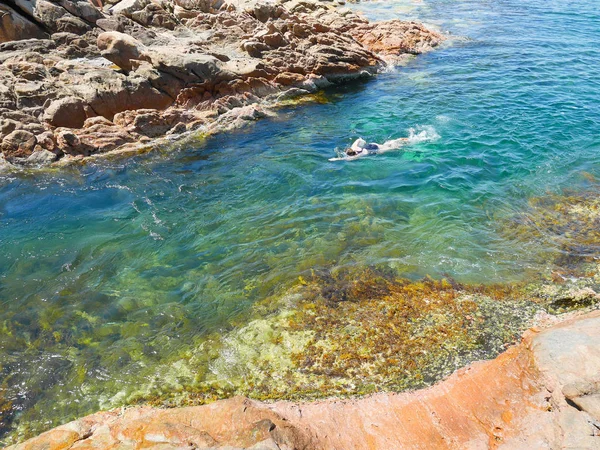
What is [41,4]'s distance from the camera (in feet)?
95.0

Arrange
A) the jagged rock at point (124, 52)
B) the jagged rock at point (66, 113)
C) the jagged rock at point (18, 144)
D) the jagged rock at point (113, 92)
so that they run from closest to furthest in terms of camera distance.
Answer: the jagged rock at point (18, 144)
the jagged rock at point (66, 113)
the jagged rock at point (113, 92)
the jagged rock at point (124, 52)

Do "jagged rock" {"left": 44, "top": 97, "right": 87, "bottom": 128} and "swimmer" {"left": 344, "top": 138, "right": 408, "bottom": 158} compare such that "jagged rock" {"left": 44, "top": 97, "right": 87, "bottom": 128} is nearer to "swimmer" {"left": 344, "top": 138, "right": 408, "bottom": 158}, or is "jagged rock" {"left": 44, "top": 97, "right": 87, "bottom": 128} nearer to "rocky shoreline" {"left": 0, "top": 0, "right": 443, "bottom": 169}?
"rocky shoreline" {"left": 0, "top": 0, "right": 443, "bottom": 169}

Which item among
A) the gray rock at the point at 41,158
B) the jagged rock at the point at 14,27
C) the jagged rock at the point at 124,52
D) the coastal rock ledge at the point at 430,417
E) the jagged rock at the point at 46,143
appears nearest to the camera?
the coastal rock ledge at the point at 430,417

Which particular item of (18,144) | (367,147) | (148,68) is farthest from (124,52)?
(367,147)

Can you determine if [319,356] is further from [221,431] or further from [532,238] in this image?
[532,238]

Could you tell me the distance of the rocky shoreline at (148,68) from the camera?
20.5 m

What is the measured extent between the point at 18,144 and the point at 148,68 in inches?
324

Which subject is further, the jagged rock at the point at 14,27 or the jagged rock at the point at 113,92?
the jagged rock at the point at 14,27

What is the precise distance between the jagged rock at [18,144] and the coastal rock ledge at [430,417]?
16349 millimetres

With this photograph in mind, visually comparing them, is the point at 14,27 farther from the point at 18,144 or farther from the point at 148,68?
the point at 18,144

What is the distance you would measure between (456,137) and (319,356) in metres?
15.0

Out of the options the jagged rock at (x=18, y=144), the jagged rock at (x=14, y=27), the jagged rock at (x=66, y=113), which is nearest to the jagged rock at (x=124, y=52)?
the jagged rock at (x=66, y=113)

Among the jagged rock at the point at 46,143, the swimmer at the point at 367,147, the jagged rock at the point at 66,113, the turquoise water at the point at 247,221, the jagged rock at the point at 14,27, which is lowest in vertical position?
the turquoise water at the point at 247,221

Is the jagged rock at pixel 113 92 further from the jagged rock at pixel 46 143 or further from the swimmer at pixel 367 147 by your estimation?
the swimmer at pixel 367 147
